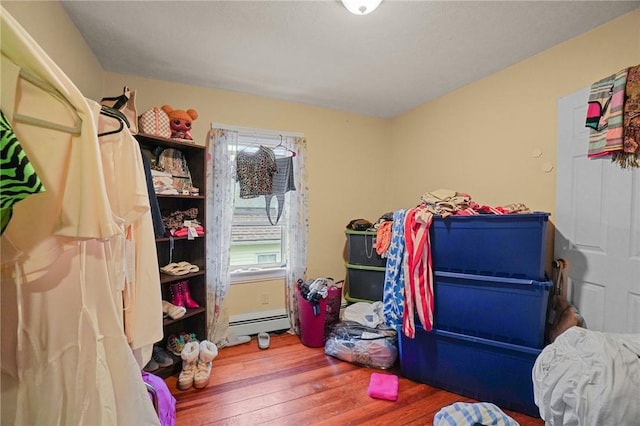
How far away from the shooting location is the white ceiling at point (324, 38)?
4.90 ft

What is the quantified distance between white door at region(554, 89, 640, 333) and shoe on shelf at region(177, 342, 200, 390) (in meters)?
2.59

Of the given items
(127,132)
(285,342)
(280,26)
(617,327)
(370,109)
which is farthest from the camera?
(370,109)

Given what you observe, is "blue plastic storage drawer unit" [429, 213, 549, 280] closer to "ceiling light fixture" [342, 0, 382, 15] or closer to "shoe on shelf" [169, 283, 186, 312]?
"ceiling light fixture" [342, 0, 382, 15]

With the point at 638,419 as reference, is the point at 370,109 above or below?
above

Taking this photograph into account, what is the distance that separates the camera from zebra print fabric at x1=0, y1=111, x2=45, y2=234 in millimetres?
498

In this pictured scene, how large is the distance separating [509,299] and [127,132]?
214 cm

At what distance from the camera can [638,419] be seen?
→ 0.92 metres

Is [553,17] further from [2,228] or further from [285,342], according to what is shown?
[285,342]

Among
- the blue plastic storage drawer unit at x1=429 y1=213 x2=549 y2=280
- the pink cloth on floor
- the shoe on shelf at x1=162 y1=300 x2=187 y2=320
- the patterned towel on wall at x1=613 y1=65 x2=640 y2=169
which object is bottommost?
the pink cloth on floor

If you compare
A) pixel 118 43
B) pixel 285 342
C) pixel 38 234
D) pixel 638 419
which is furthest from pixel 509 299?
pixel 118 43

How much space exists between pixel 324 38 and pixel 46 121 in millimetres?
1604

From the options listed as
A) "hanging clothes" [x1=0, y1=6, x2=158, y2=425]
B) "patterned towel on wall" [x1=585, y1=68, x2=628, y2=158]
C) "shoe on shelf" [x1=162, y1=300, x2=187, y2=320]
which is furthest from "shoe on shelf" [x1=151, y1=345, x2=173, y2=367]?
"patterned towel on wall" [x1=585, y1=68, x2=628, y2=158]

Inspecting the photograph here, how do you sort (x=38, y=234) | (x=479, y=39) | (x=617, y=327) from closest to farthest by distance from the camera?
(x=38, y=234)
(x=617, y=327)
(x=479, y=39)

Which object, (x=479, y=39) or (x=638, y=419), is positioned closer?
(x=638, y=419)
